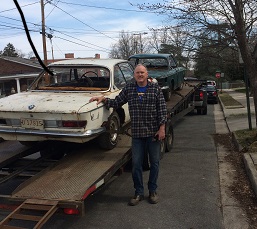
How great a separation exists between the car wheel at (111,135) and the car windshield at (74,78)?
2.43 ft

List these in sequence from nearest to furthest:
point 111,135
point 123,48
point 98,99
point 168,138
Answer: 1. point 98,99
2. point 111,135
3. point 168,138
4. point 123,48

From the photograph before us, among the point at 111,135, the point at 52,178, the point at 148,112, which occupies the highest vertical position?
the point at 148,112

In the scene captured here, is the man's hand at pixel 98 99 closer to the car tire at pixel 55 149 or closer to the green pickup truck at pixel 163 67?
the car tire at pixel 55 149

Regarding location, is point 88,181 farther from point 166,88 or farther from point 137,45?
point 137,45

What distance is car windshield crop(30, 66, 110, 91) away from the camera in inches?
259

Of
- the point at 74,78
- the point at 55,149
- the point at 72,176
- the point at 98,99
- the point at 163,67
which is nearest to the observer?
the point at 72,176

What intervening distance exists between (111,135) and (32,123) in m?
1.40

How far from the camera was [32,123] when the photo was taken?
201 inches

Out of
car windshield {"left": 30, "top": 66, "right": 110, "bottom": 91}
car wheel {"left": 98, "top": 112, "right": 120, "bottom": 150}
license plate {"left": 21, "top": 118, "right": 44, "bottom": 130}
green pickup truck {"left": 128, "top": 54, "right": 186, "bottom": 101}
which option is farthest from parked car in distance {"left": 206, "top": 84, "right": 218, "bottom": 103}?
license plate {"left": 21, "top": 118, "right": 44, "bottom": 130}

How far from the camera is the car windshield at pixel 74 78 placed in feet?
21.6

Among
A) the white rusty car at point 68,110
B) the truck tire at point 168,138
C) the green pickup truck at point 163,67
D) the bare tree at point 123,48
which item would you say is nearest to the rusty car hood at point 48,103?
the white rusty car at point 68,110

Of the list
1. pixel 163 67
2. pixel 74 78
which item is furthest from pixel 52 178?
pixel 163 67

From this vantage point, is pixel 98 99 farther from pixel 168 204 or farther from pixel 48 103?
pixel 168 204

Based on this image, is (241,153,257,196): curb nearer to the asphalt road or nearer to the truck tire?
the asphalt road
